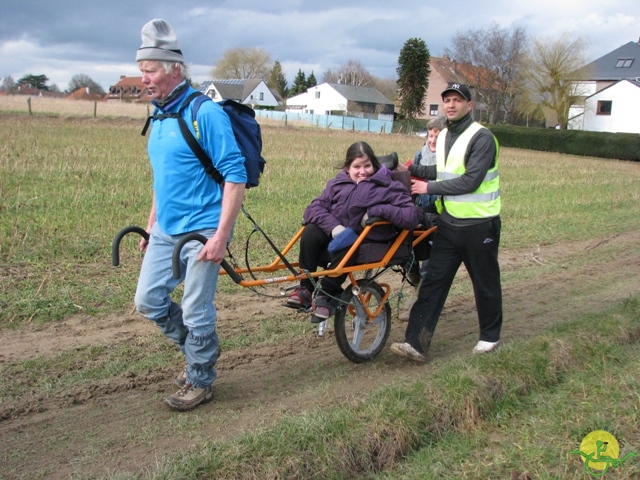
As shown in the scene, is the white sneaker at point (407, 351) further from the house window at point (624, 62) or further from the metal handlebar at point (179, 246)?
the house window at point (624, 62)

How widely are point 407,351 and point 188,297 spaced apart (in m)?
2.12

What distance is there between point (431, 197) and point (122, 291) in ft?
11.0

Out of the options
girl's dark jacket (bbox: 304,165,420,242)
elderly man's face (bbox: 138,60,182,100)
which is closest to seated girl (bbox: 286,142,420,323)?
girl's dark jacket (bbox: 304,165,420,242)

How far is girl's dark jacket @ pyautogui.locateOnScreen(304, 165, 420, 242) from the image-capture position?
498cm

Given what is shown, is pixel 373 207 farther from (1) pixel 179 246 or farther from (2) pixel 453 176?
(1) pixel 179 246

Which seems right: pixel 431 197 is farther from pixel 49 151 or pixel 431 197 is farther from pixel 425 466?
pixel 49 151

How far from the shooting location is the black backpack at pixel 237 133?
3.77 m

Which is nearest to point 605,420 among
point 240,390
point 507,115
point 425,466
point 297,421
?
point 425,466

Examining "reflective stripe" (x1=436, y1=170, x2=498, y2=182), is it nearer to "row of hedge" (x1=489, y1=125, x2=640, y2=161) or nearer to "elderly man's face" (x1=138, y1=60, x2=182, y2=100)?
"elderly man's face" (x1=138, y1=60, x2=182, y2=100)

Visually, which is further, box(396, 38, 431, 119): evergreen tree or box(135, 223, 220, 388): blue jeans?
box(396, 38, 431, 119): evergreen tree

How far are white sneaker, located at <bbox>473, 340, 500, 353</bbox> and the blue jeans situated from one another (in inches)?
93.7

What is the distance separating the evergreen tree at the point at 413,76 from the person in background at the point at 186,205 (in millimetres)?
63875

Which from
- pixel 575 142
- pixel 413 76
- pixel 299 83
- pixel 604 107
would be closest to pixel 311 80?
pixel 299 83

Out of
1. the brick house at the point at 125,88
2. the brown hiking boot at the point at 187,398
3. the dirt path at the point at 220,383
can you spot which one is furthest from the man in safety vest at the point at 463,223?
the brick house at the point at 125,88
